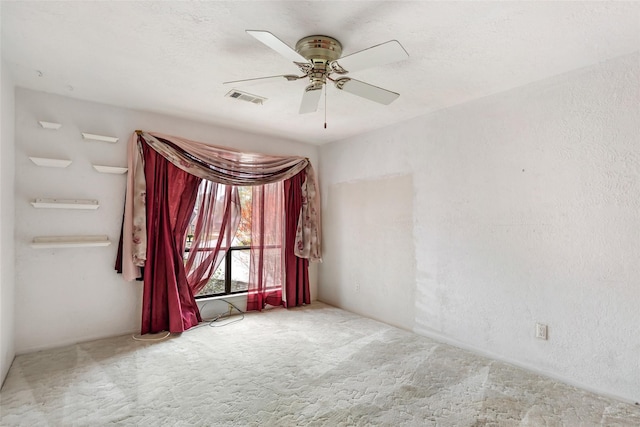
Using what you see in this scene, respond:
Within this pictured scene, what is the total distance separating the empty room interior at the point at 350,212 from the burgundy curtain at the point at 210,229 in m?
0.03

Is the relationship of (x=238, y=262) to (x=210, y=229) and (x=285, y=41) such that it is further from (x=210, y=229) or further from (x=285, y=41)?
(x=285, y=41)

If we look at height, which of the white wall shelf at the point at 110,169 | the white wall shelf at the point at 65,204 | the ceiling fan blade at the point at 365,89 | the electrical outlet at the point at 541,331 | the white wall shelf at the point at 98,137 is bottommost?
the electrical outlet at the point at 541,331

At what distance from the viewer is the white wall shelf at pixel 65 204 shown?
9.50 ft

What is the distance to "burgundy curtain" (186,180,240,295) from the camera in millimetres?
3805

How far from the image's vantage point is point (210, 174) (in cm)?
379

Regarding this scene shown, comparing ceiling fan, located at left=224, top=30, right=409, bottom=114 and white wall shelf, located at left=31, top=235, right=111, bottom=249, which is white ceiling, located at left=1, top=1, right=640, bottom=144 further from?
white wall shelf, located at left=31, top=235, right=111, bottom=249

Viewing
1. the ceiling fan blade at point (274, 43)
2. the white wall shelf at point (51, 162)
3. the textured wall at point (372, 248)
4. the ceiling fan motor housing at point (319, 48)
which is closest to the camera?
the ceiling fan blade at point (274, 43)

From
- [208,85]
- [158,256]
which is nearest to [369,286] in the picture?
[158,256]

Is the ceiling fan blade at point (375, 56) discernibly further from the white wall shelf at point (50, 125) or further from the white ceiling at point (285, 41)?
the white wall shelf at point (50, 125)

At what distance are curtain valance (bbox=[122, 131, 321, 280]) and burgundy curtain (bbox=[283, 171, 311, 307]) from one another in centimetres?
7

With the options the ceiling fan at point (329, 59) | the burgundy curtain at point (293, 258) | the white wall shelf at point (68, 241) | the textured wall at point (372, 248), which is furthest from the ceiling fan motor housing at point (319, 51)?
the white wall shelf at point (68, 241)

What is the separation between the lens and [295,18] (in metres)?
1.86

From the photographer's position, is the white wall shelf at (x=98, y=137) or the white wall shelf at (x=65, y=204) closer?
the white wall shelf at (x=65, y=204)

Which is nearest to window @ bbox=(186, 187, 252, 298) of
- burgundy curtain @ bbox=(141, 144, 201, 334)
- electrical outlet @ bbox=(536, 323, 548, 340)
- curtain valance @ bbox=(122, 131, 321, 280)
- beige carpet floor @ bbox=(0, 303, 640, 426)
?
curtain valance @ bbox=(122, 131, 321, 280)
